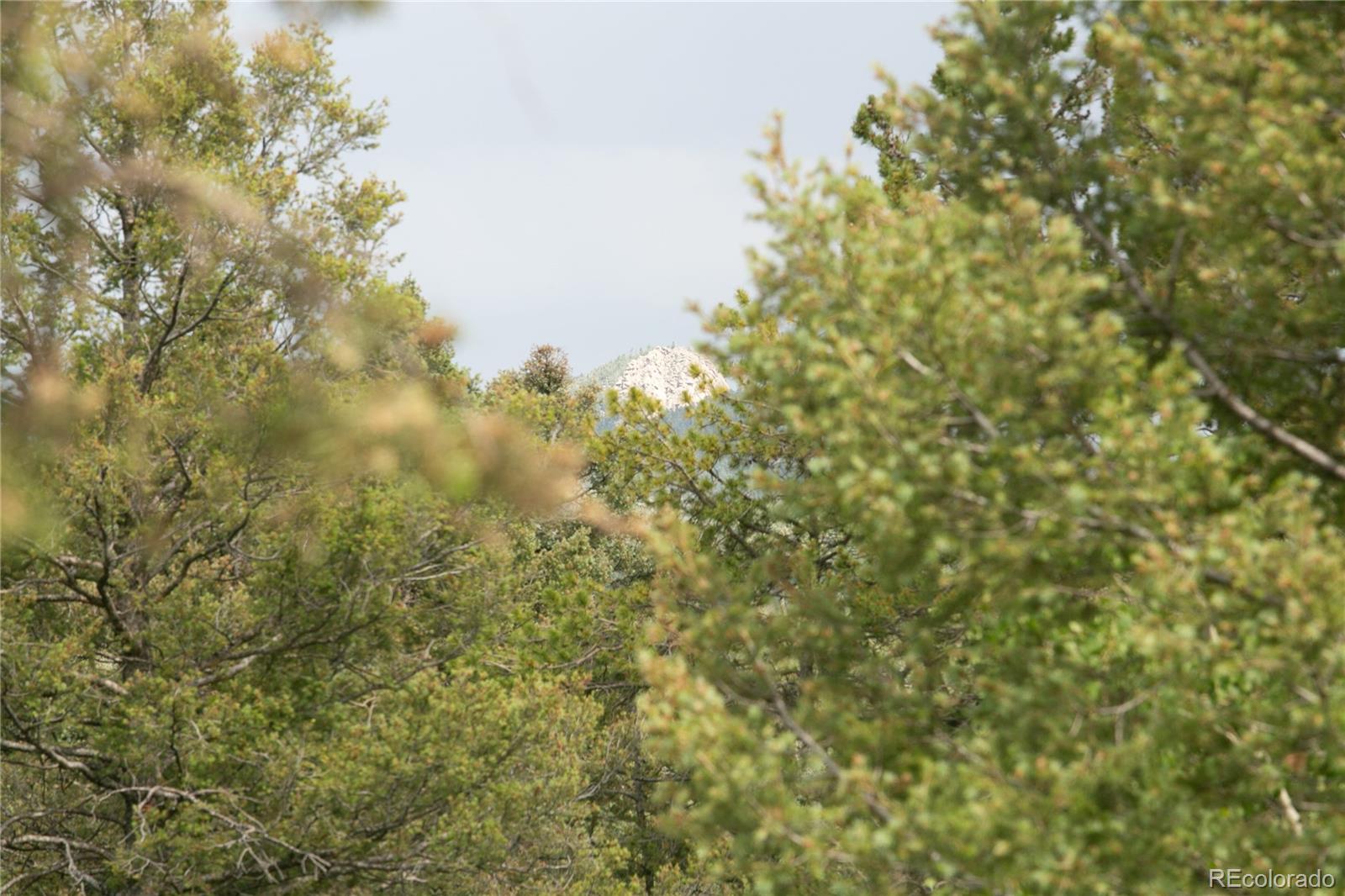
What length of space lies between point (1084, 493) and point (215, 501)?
30.5ft

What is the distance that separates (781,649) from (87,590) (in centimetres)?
741

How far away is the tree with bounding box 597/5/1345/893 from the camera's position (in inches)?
207

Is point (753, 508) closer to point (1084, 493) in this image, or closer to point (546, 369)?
point (1084, 493)

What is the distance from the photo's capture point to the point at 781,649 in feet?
34.1

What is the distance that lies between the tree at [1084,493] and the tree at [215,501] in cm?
611

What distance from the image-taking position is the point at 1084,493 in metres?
5.27

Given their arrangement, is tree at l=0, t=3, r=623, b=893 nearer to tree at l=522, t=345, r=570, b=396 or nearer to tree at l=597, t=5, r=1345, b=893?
tree at l=597, t=5, r=1345, b=893

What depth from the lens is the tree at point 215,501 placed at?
37.2 ft

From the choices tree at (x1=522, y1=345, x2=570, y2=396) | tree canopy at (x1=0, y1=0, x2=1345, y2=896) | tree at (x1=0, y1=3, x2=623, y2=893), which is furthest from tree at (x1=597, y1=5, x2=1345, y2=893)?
tree at (x1=522, y1=345, x2=570, y2=396)

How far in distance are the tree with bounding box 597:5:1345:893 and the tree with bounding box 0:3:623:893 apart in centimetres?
611

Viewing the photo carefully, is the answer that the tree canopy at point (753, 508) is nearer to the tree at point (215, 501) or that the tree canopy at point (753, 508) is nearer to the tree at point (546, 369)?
the tree at point (215, 501)

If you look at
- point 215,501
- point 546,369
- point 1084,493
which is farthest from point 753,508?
point 546,369

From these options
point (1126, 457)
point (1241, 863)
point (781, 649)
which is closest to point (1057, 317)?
point (1126, 457)

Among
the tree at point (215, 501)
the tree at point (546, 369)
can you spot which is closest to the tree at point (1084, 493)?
the tree at point (215, 501)
